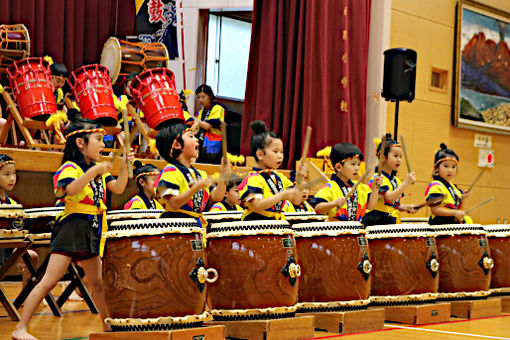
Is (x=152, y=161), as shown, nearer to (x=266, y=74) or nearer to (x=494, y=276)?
(x=266, y=74)

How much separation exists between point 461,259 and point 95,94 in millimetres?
2822

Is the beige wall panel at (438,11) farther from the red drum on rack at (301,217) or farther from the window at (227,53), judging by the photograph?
the red drum on rack at (301,217)

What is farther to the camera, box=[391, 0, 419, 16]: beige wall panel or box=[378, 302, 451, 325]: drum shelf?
box=[391, 0, 419, 16]: beige wall panel

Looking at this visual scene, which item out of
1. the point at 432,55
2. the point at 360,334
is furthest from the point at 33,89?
the point at 432,55

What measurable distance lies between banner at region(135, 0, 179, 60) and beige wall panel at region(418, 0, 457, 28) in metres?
2.50

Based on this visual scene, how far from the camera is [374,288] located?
3.90 meters

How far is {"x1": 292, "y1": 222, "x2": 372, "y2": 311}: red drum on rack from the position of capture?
348 cm

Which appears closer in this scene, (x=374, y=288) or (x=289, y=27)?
(x=374, y=288)

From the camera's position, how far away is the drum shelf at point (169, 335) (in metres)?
2.72

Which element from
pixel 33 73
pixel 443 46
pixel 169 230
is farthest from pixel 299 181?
pixel 443 46

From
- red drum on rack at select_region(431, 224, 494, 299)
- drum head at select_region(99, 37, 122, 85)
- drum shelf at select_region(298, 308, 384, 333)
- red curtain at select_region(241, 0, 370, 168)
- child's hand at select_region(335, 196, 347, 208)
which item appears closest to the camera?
drum shelf at select_region(298, 308, 384, 333)

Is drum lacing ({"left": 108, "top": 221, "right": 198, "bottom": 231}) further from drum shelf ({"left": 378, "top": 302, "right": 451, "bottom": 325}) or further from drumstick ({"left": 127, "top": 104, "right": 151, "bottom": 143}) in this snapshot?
drumstick ({"left": 127, "top": 104, "right": 151, "bottom": 143})

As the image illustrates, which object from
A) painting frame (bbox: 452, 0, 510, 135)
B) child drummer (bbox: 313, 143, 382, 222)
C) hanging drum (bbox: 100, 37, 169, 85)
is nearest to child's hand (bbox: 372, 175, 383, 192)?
child drummer (bbox: 313, 143, 382, 222)

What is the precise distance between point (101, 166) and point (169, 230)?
371 millimetres
